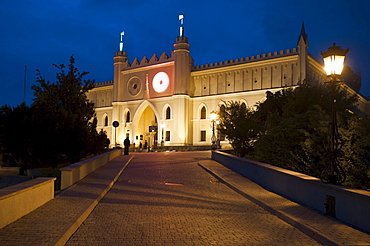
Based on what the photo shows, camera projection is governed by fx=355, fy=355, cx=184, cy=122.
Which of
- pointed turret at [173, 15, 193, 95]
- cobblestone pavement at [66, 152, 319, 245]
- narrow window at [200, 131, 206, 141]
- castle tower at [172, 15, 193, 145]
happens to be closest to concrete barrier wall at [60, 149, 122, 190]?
cobblestone pavement at [66, 152, 319, 245]

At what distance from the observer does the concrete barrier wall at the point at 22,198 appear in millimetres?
6160

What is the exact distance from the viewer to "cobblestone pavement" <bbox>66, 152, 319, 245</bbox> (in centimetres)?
597

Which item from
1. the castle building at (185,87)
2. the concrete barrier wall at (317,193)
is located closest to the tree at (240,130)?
the concrete barrier wall at (317,193)

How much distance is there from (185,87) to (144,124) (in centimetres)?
1185

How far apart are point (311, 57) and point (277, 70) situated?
15.6 feet

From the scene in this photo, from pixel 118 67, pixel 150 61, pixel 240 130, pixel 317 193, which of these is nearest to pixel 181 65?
pixel 150 61

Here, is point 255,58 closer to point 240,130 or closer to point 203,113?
point 203,113

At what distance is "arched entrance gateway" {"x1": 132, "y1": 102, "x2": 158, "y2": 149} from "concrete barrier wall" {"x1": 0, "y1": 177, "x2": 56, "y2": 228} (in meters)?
47.8

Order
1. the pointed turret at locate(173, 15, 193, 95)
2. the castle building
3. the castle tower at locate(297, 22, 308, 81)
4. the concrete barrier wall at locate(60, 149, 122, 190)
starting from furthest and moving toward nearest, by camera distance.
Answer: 1. the pointed turret at locate(173, 15, 193, 95)
2. the castle building
3. the castle tower at locate(297, 22, 308, 81)
4. the concrete barrier wall at locate(60, 149, 122, 190)

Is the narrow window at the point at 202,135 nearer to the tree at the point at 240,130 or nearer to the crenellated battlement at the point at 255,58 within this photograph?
the crenellated battlement at the point at 255,58

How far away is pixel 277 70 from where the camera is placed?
4653cm

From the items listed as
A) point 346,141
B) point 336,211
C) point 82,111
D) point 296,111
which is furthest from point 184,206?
point 82,111

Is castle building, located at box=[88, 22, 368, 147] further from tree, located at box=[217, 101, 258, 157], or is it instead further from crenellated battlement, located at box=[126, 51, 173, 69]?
tree, located at box=[217, 101, 258, 157]

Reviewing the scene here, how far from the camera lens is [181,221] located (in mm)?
7289
